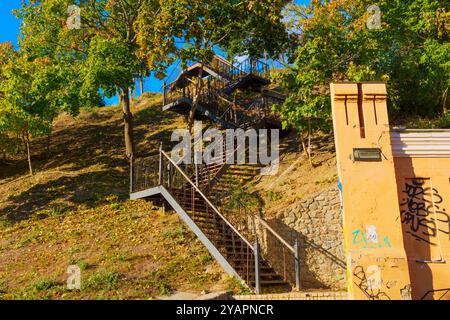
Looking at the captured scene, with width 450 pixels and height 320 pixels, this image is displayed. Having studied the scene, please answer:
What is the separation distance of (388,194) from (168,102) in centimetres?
1644

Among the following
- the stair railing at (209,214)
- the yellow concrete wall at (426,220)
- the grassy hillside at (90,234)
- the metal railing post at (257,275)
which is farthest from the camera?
the grassy hillside at (90,234)

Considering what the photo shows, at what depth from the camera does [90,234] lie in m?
17.6

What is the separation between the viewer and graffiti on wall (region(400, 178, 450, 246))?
33.2 ft

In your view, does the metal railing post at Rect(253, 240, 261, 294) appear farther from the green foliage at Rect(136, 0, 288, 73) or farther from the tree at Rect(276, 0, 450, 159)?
the green foliage at Rect(136, 0, 288, 73)

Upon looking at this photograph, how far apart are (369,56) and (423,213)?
1249 centimetres

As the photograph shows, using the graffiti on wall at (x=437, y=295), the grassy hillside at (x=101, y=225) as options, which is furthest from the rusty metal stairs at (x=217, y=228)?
the graffiti on wall at (x=437, y=295)

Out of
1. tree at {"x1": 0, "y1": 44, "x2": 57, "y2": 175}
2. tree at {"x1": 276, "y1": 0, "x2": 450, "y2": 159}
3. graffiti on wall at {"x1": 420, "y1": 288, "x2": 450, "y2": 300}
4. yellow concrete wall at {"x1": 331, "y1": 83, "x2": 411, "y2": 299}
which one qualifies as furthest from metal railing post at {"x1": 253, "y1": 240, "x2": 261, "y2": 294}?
tree at {"x1": 0, "y1": 44, "x2": 57, "y2": 175}

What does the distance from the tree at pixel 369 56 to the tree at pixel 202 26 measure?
182 centimetres

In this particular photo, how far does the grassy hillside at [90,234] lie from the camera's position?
1379 centimetres

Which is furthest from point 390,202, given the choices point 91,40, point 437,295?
point 91,40

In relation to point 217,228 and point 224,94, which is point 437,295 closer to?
point 217,228

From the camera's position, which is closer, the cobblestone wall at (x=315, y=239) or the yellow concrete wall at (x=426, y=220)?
the yellow concrete wall at (x=426, y=220)

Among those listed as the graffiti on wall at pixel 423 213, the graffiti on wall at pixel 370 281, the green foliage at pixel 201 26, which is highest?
the green foliage at pixel 201 26

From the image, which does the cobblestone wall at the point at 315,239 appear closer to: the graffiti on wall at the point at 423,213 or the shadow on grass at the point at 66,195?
the graffiti on wall at the point at 423,213
